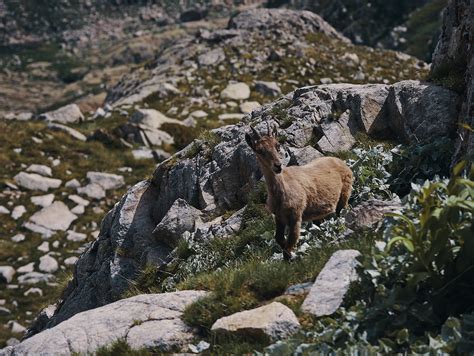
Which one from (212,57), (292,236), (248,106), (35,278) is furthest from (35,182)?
(212,57)

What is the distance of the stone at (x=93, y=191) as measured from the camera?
26.3 m

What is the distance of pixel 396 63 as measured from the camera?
161 ft

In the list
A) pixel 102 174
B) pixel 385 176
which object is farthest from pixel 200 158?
pixel 102 174

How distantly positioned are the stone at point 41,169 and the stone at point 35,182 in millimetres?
428

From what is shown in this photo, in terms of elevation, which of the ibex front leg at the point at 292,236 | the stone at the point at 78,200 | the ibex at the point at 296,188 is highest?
the ibex at the point at 296,188

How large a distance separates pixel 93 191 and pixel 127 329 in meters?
19.0

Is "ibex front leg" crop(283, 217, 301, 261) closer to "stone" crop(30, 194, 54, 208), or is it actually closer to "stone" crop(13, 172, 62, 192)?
"stone" crop(30, 194, 54, 208)

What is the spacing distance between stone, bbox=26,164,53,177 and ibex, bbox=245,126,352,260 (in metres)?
18.2

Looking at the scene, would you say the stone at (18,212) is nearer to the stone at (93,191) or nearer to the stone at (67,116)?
the stone at (93,191)

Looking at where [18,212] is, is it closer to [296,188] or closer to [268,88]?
[296,188]

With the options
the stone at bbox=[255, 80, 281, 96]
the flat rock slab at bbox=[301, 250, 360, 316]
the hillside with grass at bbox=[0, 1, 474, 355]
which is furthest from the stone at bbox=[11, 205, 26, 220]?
the flat rock slab at bbox=[301, 250, 360, 316]

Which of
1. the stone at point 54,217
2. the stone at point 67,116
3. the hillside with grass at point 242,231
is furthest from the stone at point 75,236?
the stone at point 67,116

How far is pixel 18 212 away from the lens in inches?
976

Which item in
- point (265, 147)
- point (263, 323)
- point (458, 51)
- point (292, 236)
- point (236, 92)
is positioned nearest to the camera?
point (263, 323)
